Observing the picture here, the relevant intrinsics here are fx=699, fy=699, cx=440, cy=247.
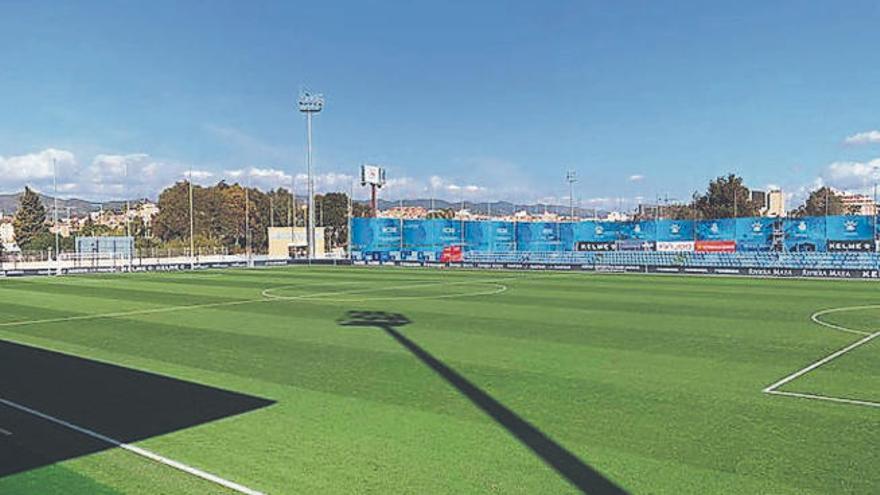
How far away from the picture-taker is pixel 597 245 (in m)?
57.8

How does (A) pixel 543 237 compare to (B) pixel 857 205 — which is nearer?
(A) pixel 543 237

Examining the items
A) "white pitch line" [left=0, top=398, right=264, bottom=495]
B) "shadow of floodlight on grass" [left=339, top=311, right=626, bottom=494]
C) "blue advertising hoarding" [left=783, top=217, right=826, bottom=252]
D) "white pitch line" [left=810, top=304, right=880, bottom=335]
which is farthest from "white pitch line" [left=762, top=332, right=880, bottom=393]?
"blue advertising hoarding" [left=783, top=217, right=826, bottom=252]

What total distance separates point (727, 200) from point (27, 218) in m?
84.1

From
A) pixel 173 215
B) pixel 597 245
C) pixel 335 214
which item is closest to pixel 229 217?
pixel 173 215

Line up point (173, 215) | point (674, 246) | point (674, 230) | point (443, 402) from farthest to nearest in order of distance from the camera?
point (173, 215)
point (674, 230)
point (674, 246)
point (443, 402)

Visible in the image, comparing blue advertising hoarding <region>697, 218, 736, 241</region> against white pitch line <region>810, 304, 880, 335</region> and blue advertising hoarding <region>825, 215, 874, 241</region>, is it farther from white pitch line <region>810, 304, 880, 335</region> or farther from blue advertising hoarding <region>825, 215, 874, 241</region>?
white pitch line <region>810, 304, 880, 335</region>

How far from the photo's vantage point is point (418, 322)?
1817 centimetres

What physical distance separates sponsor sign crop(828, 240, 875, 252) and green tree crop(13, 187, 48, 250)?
8003cm

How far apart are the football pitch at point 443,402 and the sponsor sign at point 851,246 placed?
96.1ft

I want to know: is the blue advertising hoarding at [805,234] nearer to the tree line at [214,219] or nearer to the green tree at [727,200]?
the green tree at [727,200]

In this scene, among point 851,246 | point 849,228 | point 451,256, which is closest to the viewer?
point 851,246

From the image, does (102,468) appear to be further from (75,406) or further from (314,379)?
(314,379)

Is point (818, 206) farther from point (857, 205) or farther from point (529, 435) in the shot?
Answer: point (529, 435)

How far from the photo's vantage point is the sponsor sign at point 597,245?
185ft
